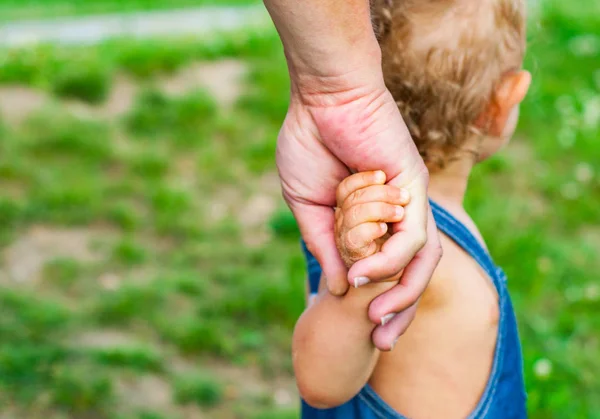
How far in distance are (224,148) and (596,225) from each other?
202 cm

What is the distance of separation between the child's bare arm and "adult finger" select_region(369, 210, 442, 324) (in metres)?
0.03

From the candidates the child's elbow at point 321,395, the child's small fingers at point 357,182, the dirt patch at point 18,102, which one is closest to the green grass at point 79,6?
the dirt patch at point 18,102

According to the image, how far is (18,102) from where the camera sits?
4.81 m

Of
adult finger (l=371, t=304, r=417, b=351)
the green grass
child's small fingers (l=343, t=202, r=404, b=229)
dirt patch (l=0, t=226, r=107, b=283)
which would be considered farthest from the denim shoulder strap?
the green grass

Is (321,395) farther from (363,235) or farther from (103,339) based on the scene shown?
(103,339)

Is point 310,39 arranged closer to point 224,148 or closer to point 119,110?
point 224,148

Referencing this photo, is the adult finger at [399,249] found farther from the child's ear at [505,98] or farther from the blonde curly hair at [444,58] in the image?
the child's ear at [505,98]

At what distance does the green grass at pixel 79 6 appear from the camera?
249 inches

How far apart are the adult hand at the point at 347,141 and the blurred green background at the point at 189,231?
40.8 inches

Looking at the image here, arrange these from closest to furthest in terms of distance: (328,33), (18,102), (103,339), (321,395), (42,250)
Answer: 1. (328,33)
2. (321,395)
3. (103,339)
4. (42,250)
5. (18,102)

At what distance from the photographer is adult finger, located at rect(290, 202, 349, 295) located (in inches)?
55.4

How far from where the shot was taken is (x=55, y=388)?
292cm

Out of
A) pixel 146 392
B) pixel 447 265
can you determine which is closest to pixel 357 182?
pixel 447 265

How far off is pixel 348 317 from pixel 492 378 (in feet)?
1.55
